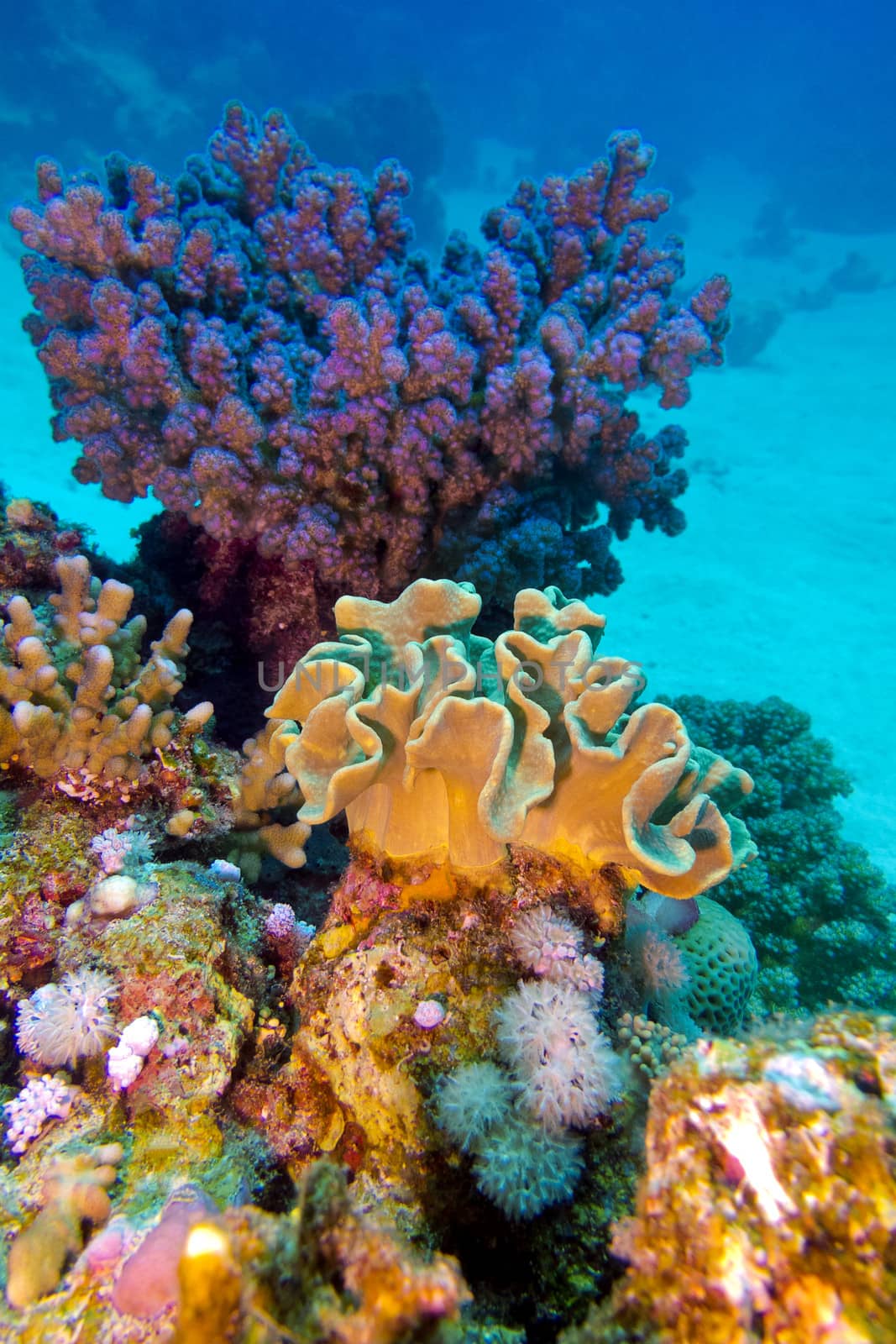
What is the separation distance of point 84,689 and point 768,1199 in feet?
9.60

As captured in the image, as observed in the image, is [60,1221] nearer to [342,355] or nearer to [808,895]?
[342,355]

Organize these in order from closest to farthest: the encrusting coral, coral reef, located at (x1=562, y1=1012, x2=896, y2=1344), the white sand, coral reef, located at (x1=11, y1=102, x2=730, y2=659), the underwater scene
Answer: coral reef, located at (x1=562, y1=1012, x2=896, y2=1344) < the underwater scene < the encrusting coral < coral reef, located at (x1=11, y1=102, x2=730, y2=659) < the white sand

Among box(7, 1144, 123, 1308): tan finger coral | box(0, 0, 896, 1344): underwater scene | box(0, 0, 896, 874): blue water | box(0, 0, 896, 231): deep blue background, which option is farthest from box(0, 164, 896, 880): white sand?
box(0, 0, 896, 231): deep blue background

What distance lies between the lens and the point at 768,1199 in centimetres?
107

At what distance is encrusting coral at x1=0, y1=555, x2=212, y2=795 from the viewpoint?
2.70 meters

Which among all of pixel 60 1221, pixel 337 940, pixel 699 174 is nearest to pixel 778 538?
pixel 337 940

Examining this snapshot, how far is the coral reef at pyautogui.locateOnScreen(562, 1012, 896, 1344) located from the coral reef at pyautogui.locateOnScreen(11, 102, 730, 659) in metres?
3.40

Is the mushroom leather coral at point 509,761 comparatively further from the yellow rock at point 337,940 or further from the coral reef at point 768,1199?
the coral reef at point 768,1199

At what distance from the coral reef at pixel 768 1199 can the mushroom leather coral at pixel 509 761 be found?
0.73m

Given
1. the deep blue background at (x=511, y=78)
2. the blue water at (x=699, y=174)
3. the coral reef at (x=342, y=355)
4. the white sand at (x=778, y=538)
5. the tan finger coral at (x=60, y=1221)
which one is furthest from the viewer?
the deep blue background at (x=511, y=78)

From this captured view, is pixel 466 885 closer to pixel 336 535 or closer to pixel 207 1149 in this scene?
pixel 207 1149

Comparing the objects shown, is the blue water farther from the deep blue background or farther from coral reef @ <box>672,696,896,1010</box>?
coral reef @ <box>672,696,896,1010</box>

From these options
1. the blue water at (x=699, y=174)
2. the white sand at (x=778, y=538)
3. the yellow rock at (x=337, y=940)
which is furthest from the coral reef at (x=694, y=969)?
the blue water at (x=699, y=174)

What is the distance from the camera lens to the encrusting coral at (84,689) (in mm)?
2697
